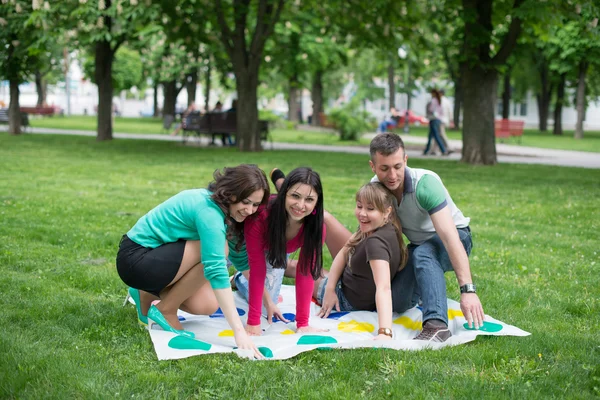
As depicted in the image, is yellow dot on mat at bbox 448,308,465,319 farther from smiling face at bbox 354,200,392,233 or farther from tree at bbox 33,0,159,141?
tree at bbox 33,0,159,141

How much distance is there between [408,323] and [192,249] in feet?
5.05

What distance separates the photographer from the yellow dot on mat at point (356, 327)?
4777 mm

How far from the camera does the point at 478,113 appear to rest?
1564 centimetres

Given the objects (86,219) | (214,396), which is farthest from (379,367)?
(86,219)

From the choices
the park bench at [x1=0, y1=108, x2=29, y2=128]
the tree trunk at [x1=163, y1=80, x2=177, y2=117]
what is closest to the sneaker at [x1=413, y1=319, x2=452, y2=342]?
the park bench at [x1=0, y1=108, x2=29, y2=128]

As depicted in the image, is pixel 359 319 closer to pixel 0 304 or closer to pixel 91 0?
pixel 0 304

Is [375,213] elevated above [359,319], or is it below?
above

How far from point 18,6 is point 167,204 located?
12.8 meters

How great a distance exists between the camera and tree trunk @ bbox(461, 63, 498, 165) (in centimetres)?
1533

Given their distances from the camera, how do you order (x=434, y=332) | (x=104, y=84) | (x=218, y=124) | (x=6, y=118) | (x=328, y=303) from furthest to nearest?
1. (x=6, y=118)
2. (x=104, y=84)
3. (x=218, y=124)
4. (x=328, y=303)
5. (x=434, y=332)

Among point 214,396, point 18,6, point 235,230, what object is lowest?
point 214,396

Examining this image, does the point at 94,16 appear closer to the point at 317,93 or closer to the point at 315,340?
the point at 315,340

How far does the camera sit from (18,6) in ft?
50.6

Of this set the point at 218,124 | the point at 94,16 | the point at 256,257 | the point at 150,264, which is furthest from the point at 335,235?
the point at 218,124
